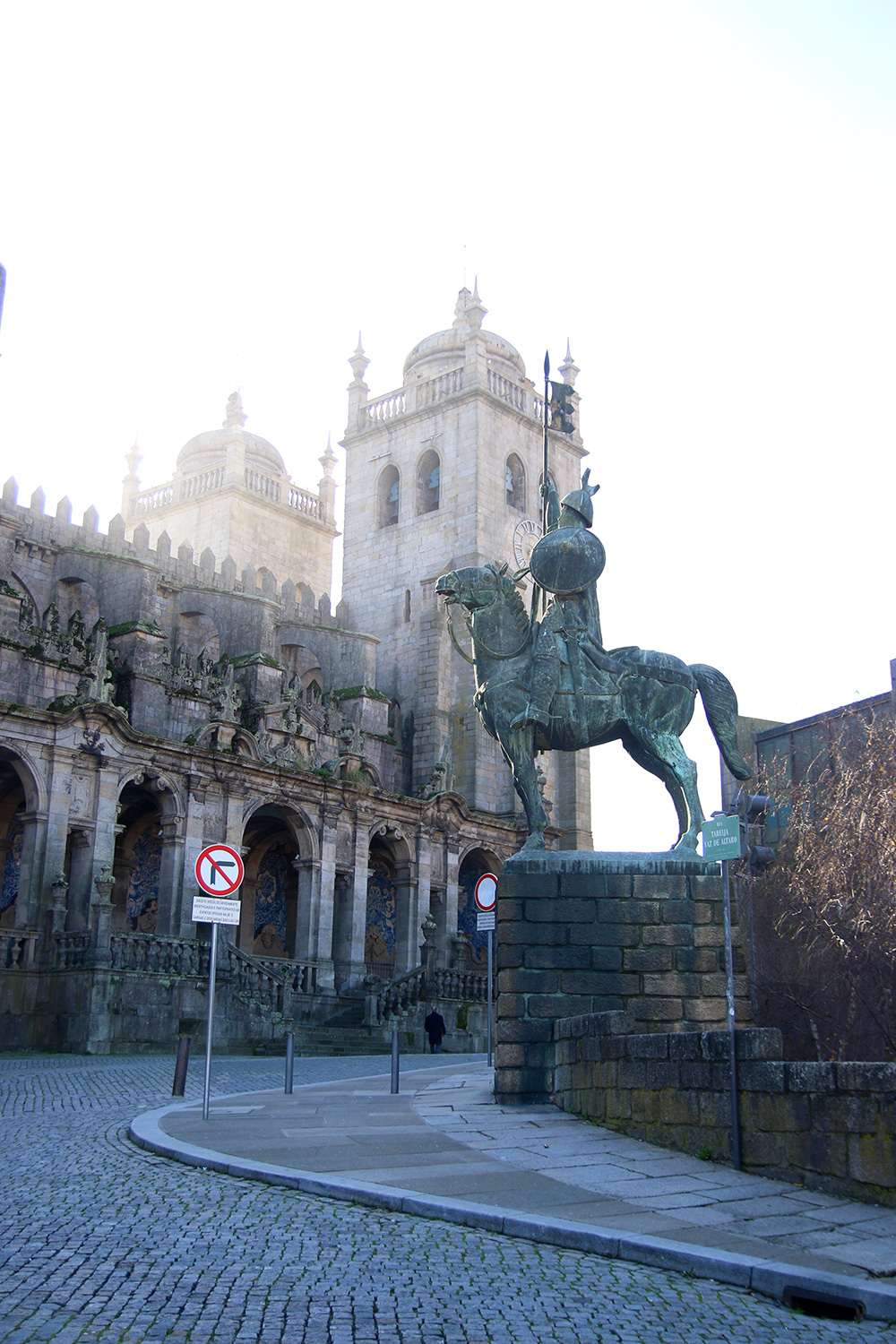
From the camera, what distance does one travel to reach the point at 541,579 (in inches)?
510

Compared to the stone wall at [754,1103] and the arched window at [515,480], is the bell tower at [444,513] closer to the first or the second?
the arched window at [515,480]

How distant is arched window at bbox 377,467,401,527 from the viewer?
46.8 metres

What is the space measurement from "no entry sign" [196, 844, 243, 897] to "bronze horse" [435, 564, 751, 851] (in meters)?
3.02

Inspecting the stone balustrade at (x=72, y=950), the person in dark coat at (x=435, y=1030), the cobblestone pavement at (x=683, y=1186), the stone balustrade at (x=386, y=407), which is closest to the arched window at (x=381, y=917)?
the person in dark coat at (x=435, y=1030)

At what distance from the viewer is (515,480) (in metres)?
46.4

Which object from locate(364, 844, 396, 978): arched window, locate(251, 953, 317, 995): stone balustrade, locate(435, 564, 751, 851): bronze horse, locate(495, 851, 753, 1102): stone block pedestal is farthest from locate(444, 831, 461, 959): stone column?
locate(495, 851, 753, 1102): stone block pedestal

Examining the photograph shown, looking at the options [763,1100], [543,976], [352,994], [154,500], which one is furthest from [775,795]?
[154,500]

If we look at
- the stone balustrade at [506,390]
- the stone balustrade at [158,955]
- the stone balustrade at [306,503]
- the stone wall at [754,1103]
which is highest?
the stone balustrade at [506,390]

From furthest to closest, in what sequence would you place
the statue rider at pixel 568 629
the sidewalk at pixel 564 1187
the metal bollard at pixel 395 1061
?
the metal bollard at pixel 395 1061 → the statue rider at pixel 568 629 → the sidewalk at pixel 564 1187

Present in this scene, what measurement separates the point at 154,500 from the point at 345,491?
10.5m

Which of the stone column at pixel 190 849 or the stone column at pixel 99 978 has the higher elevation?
the stone column at pixel 190 849

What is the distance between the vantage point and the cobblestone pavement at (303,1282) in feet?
15.2

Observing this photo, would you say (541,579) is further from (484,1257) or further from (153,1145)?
(484,1257)

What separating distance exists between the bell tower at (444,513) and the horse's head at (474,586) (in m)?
26.4
